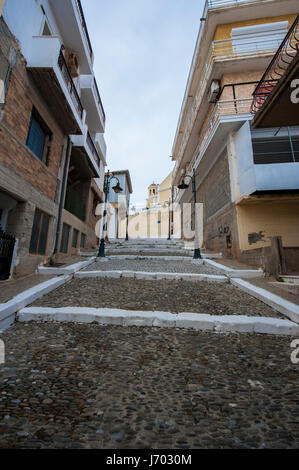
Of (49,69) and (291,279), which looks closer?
(291,279)

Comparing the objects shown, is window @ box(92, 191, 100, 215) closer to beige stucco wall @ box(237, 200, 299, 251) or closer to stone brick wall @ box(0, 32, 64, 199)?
stone brick wall @ box(0, 32, 64, 199)

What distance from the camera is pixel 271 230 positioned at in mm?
9406

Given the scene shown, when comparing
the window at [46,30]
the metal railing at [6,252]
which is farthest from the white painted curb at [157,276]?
the window at [46,30]

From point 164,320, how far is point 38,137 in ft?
26.4

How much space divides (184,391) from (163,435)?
0.48 metres

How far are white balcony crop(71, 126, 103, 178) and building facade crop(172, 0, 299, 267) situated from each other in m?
6.88

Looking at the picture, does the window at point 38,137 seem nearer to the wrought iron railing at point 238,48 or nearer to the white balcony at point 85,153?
the white balcony at point 85,153

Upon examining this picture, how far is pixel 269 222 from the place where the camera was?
31.2 ft

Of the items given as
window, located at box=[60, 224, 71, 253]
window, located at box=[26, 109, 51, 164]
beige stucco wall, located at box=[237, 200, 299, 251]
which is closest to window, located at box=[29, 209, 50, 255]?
window, located at box=[60, 224, 71, 253]

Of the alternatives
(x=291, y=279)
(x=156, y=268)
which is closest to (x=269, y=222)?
(x=291, y=279)

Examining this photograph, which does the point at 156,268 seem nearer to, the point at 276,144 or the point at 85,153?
the point at 85,153

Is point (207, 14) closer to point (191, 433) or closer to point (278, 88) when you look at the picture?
point (278, 88)

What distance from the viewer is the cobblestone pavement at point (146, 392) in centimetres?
139

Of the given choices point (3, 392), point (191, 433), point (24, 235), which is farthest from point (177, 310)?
point (24, 235)
